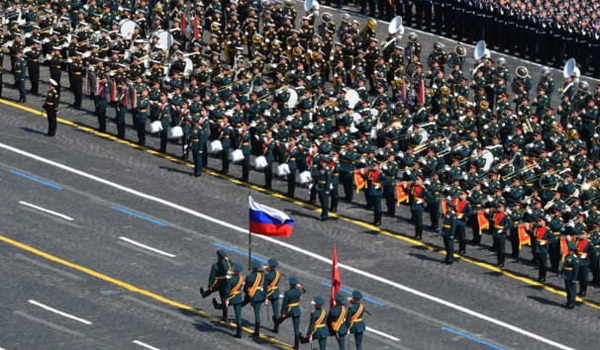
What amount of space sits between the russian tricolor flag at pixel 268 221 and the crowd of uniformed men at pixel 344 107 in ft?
28.4

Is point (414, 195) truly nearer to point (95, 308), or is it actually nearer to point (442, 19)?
point (95, 308)

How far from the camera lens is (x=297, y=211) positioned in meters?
67.9

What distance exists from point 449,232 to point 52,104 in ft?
54.1

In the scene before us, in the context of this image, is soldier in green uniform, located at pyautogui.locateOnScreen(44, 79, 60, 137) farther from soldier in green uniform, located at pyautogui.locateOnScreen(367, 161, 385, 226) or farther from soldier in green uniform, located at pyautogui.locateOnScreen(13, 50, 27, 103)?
soldier in green uniform, located at pyautogui.locateOnScreen(367, 161, 385, 226)

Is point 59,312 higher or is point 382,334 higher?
point 59,312

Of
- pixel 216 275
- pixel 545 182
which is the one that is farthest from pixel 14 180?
pixel 545 182

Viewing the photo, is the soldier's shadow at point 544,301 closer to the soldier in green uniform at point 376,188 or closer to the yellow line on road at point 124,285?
the soldier in green uniform at point 376,188

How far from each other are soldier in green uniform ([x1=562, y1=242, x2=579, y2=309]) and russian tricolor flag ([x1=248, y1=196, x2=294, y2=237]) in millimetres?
9908

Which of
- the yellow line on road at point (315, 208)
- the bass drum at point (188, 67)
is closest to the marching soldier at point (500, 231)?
the yellow line on road at point (315, 208)

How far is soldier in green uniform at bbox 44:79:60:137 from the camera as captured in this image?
7138cm

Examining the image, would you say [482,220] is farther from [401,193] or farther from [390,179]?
[390,179]

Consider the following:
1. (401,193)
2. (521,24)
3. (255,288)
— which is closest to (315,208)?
(401,193)

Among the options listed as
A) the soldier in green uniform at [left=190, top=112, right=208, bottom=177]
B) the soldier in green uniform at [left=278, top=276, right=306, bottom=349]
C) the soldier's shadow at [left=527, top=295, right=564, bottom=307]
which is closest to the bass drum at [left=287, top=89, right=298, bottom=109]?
the soldier in green uniform at [left=190, top=112, right=208, bottom=177]

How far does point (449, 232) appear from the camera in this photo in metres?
64.3
